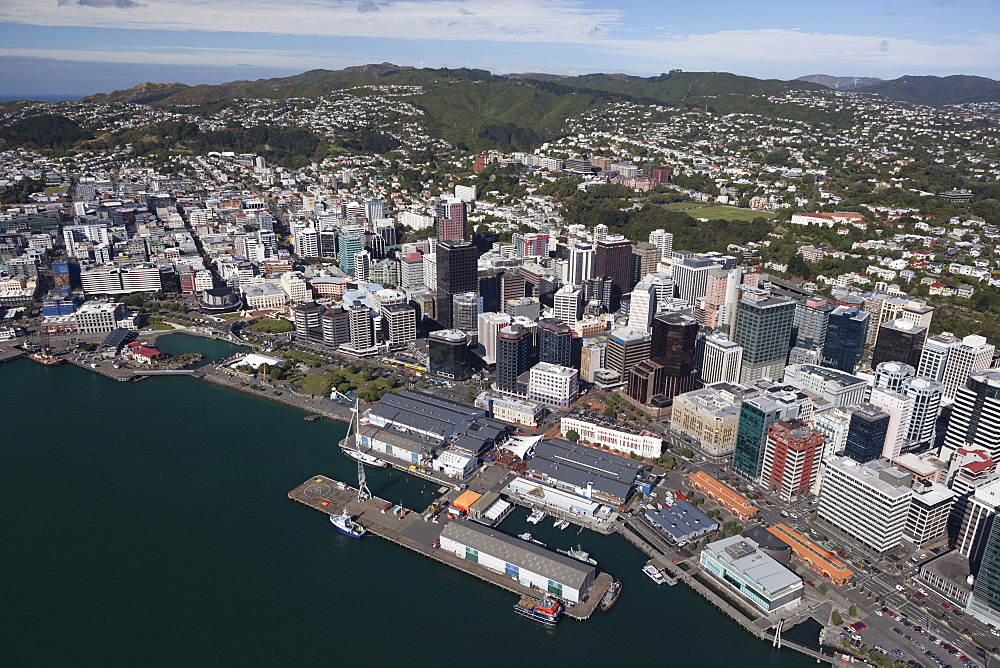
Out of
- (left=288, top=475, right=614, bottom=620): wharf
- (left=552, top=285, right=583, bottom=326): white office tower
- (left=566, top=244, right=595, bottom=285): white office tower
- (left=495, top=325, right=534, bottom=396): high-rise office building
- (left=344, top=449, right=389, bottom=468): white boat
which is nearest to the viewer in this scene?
(left=288, top=475, right=614, bottom=620): wharf

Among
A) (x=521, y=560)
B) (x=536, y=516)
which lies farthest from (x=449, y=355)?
(x=521, y=560)

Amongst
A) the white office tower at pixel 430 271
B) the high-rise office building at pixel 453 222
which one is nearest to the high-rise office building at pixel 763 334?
the white office tower at pixel 430 271

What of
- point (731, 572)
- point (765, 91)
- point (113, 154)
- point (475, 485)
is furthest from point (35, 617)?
point (765, 91)

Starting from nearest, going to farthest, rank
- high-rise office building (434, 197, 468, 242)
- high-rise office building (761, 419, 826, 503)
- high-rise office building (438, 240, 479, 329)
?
high-rise office building (761, 419, 826, 503) → high-rise office building (438, 240, 479, 329) → high-rise office building (434, 197, 468, 242)

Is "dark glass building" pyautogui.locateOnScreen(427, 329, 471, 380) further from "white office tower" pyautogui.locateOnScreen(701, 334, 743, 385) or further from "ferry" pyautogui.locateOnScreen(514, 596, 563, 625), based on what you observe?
"ferry" pyautogui.locateOnScreen(514, 596, 563, 625)

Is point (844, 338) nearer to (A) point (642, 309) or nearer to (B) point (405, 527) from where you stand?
(A) point (642, 309)

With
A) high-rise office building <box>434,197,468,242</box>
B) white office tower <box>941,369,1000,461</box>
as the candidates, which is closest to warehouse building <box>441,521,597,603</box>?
white office tower <box>941,369,1000,461</box>

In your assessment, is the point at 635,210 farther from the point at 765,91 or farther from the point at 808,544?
the point at 765,91

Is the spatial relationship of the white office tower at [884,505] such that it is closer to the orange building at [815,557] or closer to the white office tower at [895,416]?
the orange building at [815,557]
